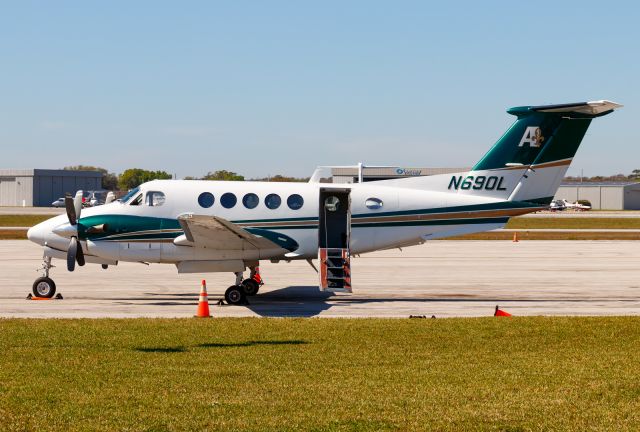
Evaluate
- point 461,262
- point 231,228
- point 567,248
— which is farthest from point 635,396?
point 567,248

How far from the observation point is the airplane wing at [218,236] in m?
21.2

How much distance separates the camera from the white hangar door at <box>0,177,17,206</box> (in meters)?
126

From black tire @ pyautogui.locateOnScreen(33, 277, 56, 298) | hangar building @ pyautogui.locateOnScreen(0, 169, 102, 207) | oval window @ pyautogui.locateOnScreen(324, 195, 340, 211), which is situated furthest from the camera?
hangar building @ pyautogui.locateOnScreen(0, 169, 102, 207)

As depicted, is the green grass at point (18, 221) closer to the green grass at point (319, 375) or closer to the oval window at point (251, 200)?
the oval window at point (251, 200)

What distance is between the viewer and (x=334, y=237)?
77.3 feet

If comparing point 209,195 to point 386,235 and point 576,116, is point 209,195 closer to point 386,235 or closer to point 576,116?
point 386,235

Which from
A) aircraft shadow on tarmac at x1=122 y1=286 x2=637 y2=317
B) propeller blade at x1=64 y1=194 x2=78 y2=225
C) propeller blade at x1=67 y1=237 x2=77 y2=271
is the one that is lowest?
aircraft shadow on tarmac at x1=122 y1=286 x2=637 y2=317

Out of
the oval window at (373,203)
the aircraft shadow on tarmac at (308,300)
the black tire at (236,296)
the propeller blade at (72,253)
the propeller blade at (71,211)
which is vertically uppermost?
the oval window at (373,203)

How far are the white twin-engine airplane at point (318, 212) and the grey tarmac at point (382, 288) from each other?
1.29 metres

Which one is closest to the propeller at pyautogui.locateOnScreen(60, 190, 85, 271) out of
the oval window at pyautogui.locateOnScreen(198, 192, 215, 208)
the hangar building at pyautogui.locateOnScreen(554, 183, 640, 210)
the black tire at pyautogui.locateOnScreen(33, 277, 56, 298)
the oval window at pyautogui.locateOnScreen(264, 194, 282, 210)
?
the black tire at pyautogui.locateOnScreen(33, 277, 56, 298)

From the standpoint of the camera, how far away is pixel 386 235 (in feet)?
76.8

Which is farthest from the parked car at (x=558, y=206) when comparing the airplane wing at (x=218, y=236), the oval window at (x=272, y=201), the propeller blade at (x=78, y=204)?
the propeller blade at (x=78, y=204)

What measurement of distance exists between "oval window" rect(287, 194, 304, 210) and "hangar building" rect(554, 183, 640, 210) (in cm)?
11995

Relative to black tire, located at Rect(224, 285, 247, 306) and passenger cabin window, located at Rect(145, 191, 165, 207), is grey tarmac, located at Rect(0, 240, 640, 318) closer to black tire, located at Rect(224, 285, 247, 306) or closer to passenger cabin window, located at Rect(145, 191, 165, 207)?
black tire, located at Rect(224, 285, 247, 306)
